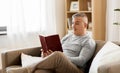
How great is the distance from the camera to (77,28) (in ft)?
8.08

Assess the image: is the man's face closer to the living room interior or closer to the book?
the book

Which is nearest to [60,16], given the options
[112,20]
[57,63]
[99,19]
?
[99,19]

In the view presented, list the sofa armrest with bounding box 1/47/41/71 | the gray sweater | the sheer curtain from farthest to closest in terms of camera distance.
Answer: the sheer curtain, the sofa armrest with bounding box 1/47/41/71, the gray sweater

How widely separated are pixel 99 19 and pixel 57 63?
1799mm

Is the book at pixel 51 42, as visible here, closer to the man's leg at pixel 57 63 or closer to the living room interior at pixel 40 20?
the man's leg at pixel 57 63

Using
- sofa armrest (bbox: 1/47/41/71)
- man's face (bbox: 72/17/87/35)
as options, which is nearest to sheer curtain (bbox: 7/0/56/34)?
sofa armrest (bbox: 1/47/41/71)

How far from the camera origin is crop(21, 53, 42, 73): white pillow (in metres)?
2.01

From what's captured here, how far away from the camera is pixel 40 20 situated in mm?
3924

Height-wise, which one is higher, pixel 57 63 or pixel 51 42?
pixel 51 42

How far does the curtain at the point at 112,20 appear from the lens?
3477 mm

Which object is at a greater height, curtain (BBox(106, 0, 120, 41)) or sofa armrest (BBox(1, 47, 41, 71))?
curtain (BBox(106, 0, 120, 41))

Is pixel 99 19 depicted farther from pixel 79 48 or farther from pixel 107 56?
pixel 107 56

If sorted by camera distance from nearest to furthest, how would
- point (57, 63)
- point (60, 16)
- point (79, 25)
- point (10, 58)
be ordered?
point (57, 63), point (79, 25), point (10, 58), point (60, 16)

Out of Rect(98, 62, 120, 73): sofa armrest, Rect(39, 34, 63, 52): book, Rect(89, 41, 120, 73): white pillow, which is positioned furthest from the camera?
Rect(39, 34, 63, 52): book
